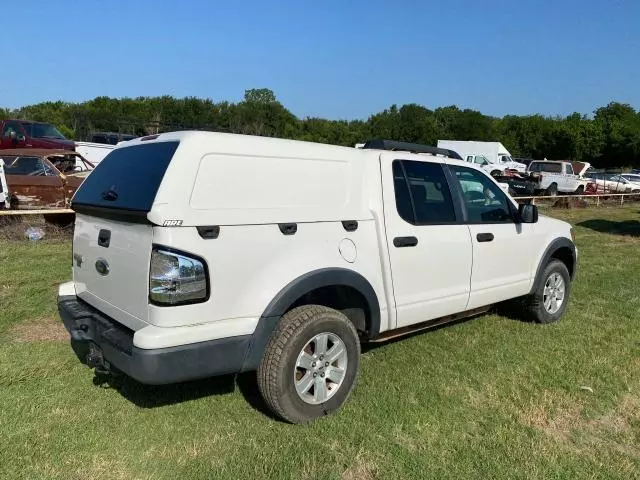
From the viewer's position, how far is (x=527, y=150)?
84.6 metres

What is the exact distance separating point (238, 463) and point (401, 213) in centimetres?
202

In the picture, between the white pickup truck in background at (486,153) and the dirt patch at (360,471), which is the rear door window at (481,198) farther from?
the white pickup truck in background at (486,153)

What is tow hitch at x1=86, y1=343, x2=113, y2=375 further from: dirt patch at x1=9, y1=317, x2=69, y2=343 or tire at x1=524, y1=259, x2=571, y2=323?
tire at x1=524, y1=259, x2=571, y2=323

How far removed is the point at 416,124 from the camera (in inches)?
3393

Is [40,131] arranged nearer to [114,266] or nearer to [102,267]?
[102,267]

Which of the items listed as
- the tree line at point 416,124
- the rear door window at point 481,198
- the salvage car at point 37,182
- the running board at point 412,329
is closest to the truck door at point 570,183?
the salvage car at point 37,182

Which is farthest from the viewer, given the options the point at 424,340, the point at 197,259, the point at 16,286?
the point at 16,286

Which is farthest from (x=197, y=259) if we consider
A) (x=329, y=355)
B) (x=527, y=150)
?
(x=527, y=150)

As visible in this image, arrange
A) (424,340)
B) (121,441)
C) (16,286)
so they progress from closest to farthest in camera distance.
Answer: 1. (121,441)
2. (424,340)
3. (16,286)

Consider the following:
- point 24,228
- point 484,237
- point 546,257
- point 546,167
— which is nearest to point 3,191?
point 24,228

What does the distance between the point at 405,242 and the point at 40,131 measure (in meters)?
15.4

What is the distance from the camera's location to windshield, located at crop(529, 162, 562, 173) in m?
26.4

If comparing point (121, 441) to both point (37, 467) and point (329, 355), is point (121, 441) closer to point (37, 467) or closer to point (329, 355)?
point (37, 467)

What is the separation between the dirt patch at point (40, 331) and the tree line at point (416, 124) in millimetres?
53446
